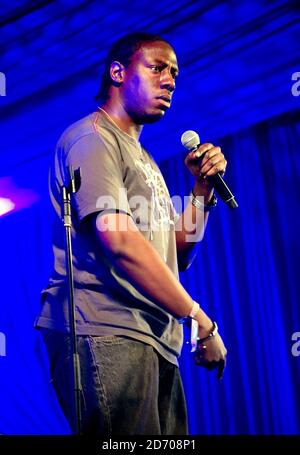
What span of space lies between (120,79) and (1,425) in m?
3.61

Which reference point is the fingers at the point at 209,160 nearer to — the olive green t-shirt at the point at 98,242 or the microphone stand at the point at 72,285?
the olive green t-shirt at the point at 98,242

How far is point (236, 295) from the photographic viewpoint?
5027 mm

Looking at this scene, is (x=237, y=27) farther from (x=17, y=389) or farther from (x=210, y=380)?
(x=17, y=389)

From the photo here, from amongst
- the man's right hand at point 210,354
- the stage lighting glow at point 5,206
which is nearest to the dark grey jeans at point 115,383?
the man's right hand at point 210,354

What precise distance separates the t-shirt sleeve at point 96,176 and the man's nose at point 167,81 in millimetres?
324

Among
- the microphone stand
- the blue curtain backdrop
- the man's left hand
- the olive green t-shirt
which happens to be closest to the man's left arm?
the man's left hand

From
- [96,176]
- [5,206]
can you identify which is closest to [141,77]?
[96,176]

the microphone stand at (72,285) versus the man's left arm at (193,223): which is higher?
the man's left arm at (193,223)

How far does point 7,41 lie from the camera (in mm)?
3658

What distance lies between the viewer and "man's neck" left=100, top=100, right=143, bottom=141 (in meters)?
1.98

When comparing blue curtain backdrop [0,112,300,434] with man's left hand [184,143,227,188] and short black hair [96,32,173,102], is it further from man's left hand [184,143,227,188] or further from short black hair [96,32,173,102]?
man's left hand [184,143,227,188]

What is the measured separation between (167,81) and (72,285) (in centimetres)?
74

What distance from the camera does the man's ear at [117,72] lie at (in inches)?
81.4

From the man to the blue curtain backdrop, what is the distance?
3.01 metres
